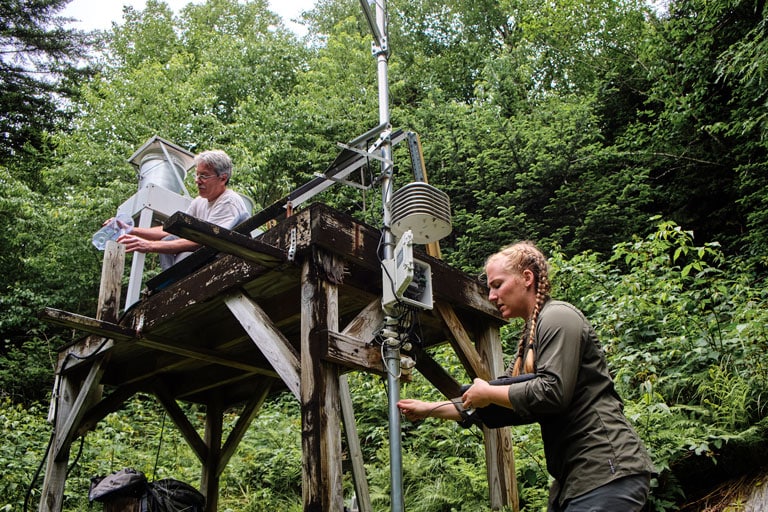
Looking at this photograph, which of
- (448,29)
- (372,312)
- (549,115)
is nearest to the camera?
(372,312)

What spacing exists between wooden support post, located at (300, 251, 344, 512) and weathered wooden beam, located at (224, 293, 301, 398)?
0.07 metres

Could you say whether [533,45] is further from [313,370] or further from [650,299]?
[313,370]

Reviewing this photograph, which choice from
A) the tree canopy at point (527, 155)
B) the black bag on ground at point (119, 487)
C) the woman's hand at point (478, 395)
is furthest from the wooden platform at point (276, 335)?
the tree canopy at point (527, 155)

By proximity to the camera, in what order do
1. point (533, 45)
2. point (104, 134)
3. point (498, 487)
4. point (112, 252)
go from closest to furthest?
point (498, 487), point (112, 252), point (104, 134), point (533, 45)

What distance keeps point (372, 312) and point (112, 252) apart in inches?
80.9

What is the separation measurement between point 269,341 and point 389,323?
61 cm

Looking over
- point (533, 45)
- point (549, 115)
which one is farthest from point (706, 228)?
point (533, 45)

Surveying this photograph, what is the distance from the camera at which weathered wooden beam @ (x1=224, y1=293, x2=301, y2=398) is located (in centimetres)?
292

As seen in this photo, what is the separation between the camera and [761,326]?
498 cm

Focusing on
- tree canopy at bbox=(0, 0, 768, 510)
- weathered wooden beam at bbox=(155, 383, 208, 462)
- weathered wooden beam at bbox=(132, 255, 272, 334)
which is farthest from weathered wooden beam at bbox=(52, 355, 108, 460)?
tree canopy at bbox=(0, 0, 768, 510)

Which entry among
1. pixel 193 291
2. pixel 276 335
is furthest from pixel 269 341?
pixel 193 291

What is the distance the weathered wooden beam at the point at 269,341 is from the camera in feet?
9.57

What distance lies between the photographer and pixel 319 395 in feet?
9.14

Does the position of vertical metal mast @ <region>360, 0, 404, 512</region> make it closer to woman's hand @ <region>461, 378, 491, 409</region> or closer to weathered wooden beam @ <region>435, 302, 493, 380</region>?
weathered wooden beam @ <region>435, 302, 493, 380</region>
